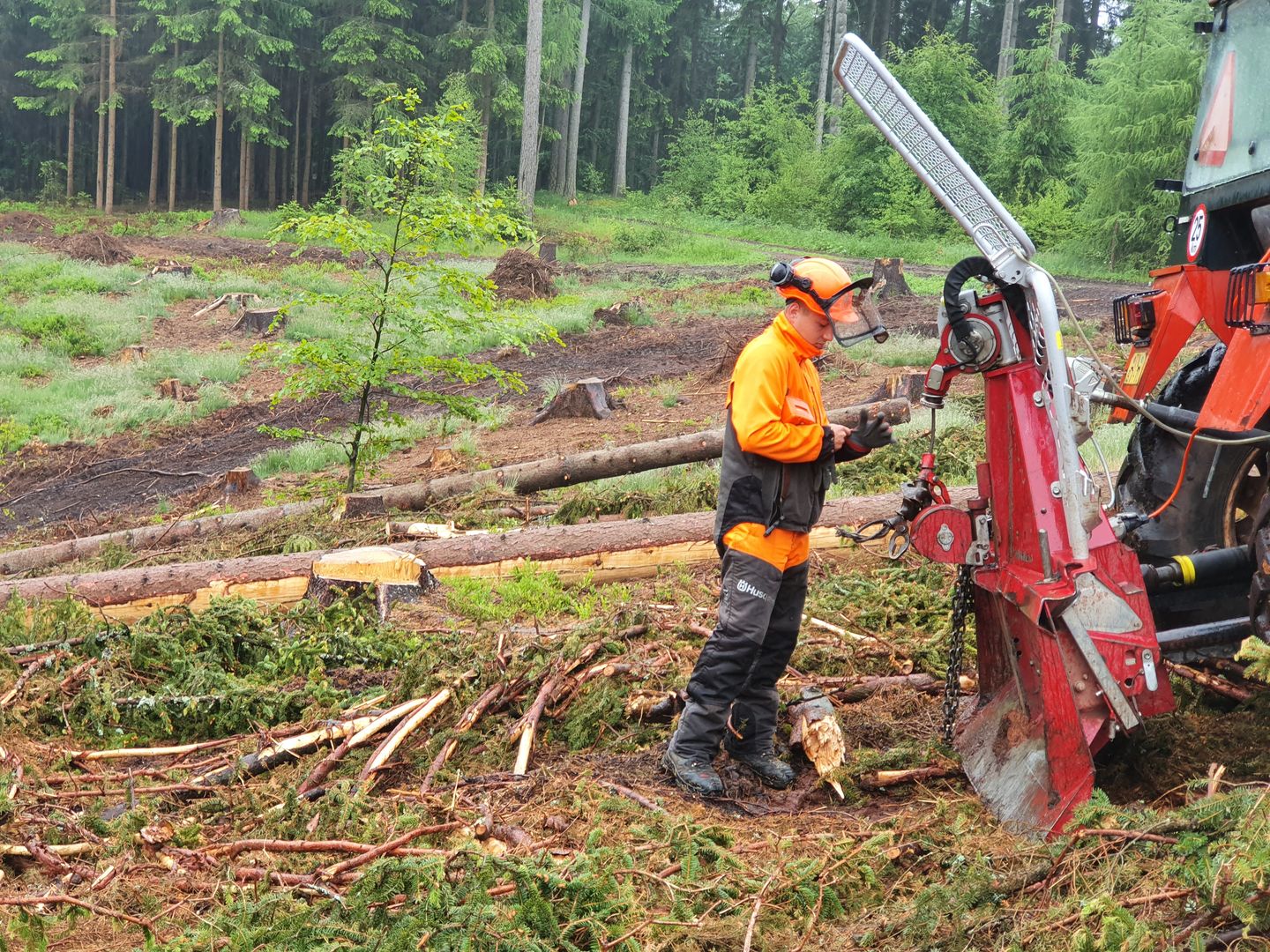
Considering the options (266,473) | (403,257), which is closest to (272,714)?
(403,257)

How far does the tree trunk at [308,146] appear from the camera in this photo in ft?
143

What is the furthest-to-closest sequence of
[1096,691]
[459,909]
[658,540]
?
[658,540] → [1096,691] → [459,909]

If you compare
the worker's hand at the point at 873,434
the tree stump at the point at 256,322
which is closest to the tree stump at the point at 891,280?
the tree stump at the point at 256,322

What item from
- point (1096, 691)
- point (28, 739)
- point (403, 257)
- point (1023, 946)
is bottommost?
point (28, 739)

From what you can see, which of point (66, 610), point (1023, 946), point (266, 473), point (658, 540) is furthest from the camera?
point (266, 473)

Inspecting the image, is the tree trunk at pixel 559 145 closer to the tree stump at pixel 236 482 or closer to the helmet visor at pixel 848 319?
the tree stump at pixel 236 482

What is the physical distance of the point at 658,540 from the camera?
7.68 metres

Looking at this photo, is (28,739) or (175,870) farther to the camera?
(28,739)

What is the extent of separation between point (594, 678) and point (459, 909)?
2.18 metres

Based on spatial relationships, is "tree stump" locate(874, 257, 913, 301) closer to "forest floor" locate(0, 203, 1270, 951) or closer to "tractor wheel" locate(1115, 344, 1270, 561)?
"forest floor" locate(0, 203, 1270, 951)

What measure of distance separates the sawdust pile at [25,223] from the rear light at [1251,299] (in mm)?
33615

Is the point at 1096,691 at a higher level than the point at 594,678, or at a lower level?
higher

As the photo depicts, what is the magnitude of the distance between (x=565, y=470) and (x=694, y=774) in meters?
5.35

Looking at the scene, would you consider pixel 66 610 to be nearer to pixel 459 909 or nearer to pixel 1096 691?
pixel 459 909
